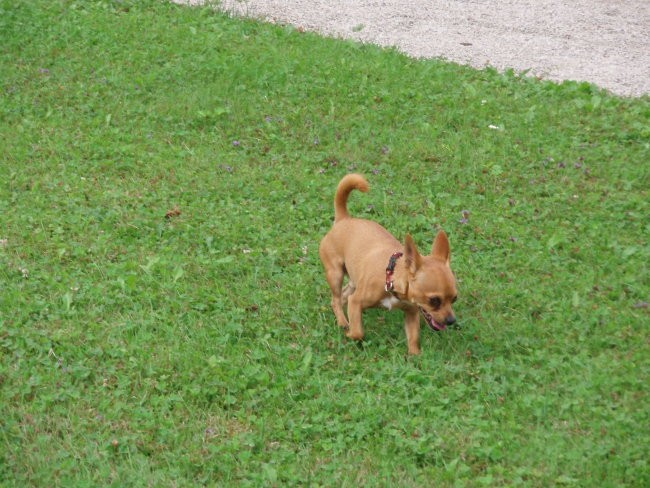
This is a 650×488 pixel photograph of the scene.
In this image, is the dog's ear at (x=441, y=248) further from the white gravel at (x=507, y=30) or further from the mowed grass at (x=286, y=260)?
the white gravel at (x=507, y=30)

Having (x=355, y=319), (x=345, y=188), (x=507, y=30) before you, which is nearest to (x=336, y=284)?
(x=355, y=319)

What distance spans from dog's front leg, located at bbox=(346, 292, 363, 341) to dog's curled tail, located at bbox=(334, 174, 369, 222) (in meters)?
0.75

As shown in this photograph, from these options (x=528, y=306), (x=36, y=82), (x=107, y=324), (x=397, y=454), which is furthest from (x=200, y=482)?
(x=36, y=82)

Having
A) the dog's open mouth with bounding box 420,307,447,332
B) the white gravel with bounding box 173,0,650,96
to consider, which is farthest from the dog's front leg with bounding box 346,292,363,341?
the white gravel with bounding box 173,0,650,96

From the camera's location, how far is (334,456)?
5.00m

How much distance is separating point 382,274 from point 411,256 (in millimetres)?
344

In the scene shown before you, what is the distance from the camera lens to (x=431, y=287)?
219 inches

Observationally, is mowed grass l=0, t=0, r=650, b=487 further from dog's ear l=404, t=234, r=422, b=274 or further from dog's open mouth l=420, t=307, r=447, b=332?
dog's ear l=404, t=234, r=422, b=274

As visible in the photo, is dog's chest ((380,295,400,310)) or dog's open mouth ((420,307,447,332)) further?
dog's chest ((380,295,400,310))

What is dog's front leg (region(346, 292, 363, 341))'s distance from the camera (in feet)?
19.6

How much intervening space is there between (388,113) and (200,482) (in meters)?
5.16

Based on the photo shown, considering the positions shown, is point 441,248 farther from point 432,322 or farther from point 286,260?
point 286,260

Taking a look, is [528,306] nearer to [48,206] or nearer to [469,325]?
[469,325]

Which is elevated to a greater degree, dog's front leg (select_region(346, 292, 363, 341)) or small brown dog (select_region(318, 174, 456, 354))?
small brown dog (select_region(318, 174, 456, 354))
